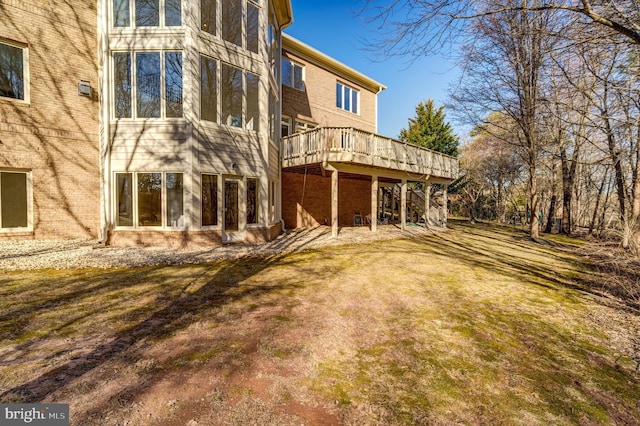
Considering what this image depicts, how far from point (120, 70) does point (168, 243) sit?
613cm

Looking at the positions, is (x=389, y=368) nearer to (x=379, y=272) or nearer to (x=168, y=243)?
(x=379, y=272)

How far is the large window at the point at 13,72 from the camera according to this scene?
355 inches

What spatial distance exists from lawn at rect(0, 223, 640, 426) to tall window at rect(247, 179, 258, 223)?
14.5 feet

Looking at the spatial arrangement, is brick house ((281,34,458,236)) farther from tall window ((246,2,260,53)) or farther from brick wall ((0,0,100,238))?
brick wall ((0,0,100,238))

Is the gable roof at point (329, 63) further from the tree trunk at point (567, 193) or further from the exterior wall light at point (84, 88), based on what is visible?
the tree trunk at point (567, 193)

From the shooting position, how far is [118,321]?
4.06 meters

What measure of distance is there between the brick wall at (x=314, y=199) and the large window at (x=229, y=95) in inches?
180

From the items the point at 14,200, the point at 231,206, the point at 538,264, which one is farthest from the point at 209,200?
the point at 538,264

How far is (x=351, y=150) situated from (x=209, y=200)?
19.0 feet

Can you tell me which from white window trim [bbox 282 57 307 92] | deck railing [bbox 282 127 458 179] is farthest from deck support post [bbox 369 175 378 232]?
white window trim [bbox 282 57 307 92]

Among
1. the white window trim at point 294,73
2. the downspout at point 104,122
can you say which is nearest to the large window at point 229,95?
the downspout at point 104,122

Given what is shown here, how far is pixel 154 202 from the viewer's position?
9.27 metres

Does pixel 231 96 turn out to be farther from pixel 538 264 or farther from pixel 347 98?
pixel 538 264

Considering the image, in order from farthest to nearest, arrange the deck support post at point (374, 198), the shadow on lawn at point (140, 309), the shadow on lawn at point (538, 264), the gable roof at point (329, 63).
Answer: the gable roof at point (329, 63)
the deck support post at point (374, 198)
the shadow on lawn at point (538, 264)
the shadow on lawn at point (140, 309)
